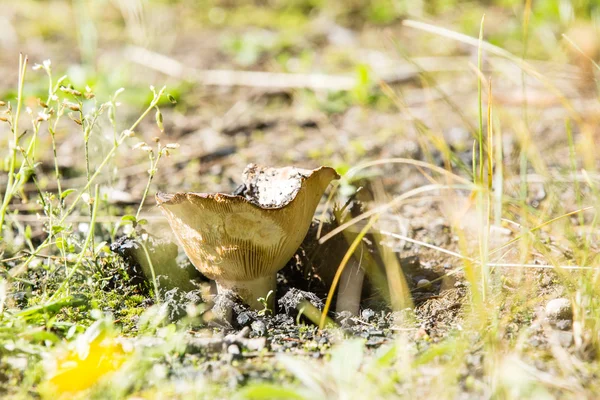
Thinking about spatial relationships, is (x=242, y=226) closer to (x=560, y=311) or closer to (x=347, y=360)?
(x=347, y=360)

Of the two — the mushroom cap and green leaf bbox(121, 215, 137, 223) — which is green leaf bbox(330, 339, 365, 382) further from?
green leaf bbox(121, 215, 137, 223)

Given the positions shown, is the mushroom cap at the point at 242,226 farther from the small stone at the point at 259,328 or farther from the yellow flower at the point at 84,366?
the yellow flower at the point at 84,366

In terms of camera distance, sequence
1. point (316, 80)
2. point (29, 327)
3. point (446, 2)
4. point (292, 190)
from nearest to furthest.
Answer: point (29, 327), point (292, 190), point (316, 80), point (446, 2)

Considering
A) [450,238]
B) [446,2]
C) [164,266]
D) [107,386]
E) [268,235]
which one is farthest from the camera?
[446,2]

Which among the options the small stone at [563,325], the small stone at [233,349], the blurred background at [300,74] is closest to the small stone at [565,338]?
the small stone at [563,325]

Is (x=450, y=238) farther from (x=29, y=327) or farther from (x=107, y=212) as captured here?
(x=29, y=327)

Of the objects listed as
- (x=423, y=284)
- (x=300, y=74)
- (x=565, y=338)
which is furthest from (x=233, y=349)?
(x=300, y=74)

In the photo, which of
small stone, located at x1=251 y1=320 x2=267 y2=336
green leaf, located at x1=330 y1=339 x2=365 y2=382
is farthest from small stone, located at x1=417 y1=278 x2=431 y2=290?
green leaf, located at x1=330 y1=339 x2=365 y2=382

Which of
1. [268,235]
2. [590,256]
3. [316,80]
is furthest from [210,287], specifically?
[316,80]
